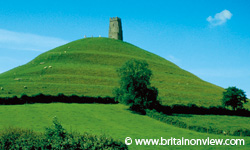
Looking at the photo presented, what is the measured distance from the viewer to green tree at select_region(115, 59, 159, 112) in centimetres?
6394

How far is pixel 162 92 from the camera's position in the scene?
9250 centimetres

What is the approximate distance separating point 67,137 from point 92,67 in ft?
310

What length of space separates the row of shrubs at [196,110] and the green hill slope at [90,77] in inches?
372

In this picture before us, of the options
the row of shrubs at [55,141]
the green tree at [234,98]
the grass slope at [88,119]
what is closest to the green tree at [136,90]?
the grass slope at [88,119]

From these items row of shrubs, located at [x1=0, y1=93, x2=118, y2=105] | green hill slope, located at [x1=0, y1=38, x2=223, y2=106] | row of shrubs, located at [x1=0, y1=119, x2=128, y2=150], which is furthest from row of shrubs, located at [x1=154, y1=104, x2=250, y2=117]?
row of shrubs, located at [x1=0, y1=119, x2=128, y2=150]

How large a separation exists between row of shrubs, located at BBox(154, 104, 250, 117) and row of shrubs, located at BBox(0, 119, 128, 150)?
4587 centimetres

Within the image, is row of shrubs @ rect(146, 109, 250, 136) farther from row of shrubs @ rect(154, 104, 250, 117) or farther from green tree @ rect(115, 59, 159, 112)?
row of shrubs @ rect(154, 104, 250, 117)

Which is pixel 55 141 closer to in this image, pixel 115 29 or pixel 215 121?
pixel 215 121

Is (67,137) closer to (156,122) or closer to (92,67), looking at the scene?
(156,122)

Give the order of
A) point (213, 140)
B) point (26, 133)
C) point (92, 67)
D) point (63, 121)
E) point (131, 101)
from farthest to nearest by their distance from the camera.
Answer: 1. point (92, 67)
2. point (131, 101)
3. point (63, 121)
4. point (213, 140)
5. point (26, 133)

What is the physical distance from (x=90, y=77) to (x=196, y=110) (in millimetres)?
45116

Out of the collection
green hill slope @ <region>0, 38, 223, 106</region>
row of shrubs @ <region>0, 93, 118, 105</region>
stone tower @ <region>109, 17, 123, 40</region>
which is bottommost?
row of shrubs @ <region>0, 93, 118, 105</region>

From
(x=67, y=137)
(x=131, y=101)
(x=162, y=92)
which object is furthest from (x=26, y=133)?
(x=162, y=92)

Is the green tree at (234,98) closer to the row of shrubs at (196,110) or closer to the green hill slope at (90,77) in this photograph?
the row of shrubs at (196,110)
